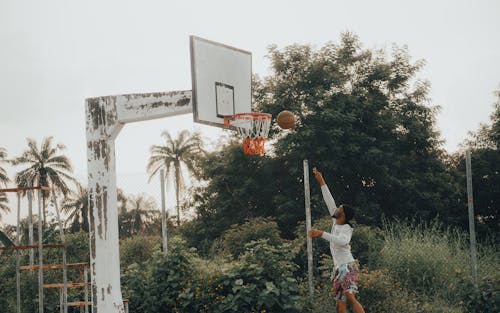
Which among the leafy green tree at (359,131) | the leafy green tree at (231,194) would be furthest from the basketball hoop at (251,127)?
the leafy green tree at (231,194)

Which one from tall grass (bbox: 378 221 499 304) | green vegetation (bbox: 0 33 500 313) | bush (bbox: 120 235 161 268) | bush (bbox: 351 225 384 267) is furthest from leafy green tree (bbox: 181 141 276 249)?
tall grass (bbox: 378 221 499 304)

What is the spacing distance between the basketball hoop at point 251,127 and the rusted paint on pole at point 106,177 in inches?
42.8

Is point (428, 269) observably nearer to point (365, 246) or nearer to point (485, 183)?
point (365, 246)

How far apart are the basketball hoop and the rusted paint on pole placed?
3.56 feet

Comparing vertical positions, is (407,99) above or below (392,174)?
above

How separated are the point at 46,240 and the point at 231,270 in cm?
478

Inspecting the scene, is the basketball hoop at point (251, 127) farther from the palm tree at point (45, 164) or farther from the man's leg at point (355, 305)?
the palm tree at point (45, 164)

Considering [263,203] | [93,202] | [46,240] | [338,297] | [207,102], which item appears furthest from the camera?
[263,203]

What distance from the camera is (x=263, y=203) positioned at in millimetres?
24719

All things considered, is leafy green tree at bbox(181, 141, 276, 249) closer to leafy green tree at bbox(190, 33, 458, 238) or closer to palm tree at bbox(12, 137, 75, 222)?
leafy green tree at bbox(190, 33, 458, 238)

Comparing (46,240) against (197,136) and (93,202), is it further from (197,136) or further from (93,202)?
(197,136)

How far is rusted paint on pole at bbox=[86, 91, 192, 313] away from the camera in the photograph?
17.6ft

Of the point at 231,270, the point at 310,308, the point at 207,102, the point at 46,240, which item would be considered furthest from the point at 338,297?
the point at 46,240

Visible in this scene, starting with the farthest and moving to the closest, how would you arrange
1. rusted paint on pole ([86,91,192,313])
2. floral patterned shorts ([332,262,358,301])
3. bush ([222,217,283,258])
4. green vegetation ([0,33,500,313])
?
green vegetation ([0,33,500,313]) < bush ([222,217,283,258]) < floral patterned shorts ([332,262,358,301]) < rusted paint on pole ([86,91,192,313])
